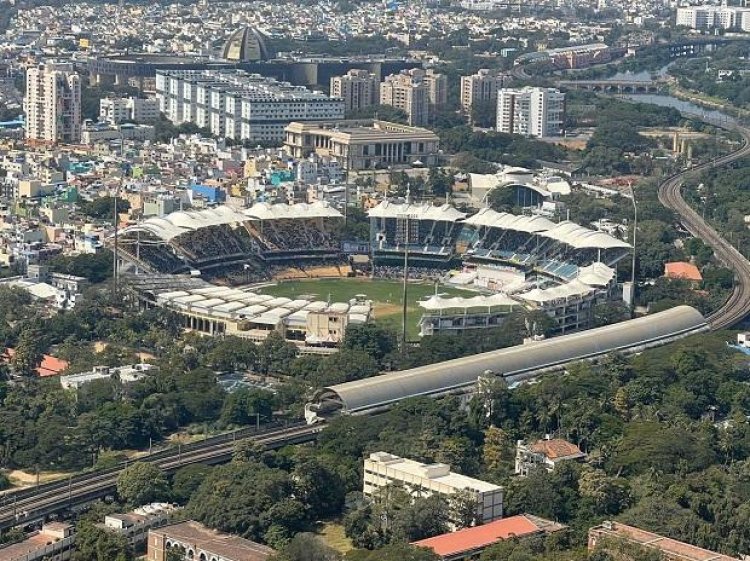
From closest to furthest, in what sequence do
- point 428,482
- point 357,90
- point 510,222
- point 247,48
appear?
point 428,482 → point 510,222 → point 357,90 → point 247,48

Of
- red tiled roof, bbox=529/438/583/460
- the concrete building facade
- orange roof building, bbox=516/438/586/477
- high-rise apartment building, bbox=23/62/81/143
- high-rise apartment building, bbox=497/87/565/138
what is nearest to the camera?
orange roof building, bbox=516/438/586/477

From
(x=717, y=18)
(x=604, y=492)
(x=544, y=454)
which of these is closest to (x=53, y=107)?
(x=544, y=454)

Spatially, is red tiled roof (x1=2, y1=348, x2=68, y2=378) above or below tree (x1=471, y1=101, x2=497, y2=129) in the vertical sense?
above

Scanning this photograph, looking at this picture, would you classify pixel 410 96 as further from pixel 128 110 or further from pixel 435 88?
pixel 128 110

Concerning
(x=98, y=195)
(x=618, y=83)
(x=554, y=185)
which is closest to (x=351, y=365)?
(x=98, y=195)

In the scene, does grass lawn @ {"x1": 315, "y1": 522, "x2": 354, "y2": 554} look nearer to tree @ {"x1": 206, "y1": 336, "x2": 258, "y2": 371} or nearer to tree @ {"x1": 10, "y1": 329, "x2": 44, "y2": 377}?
tree @ {"x1": 206, "y1": 336, "x2": 258, "y2": 371}

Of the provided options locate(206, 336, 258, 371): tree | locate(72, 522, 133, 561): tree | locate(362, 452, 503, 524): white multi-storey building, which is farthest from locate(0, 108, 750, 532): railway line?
locate(206, 336, 258, 371): tree

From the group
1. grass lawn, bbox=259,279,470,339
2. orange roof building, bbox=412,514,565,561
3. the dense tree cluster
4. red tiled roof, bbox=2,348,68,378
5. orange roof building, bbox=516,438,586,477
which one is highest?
orange roof building, bbox=412,514,565,561
